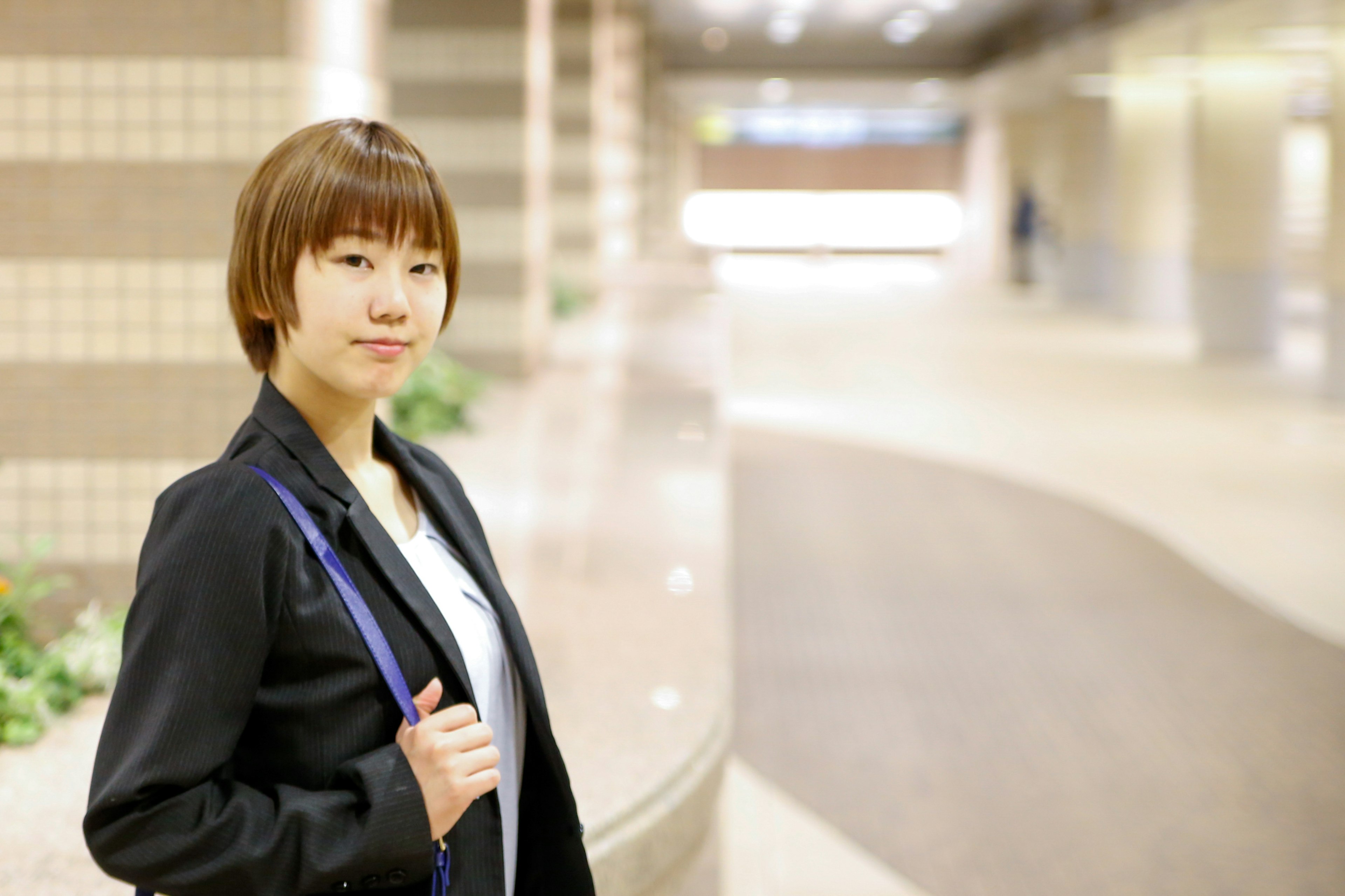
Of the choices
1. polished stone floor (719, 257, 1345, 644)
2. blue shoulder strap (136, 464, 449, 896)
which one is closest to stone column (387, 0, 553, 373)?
polished stone floor (719, 257, 1345, 644)

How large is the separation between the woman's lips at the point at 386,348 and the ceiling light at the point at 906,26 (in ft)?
73.6

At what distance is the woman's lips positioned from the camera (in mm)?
1305

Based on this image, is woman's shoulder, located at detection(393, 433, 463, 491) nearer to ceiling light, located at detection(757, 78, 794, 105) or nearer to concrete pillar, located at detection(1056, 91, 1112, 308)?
concrete pillar, located at detection(1056, 91, 1112, 308)

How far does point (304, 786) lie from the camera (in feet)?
4.17

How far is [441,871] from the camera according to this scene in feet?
4.37

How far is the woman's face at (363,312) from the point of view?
1.28 meters

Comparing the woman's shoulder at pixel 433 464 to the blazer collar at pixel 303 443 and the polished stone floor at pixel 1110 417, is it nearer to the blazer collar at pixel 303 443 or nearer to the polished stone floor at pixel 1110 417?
the blazer collar at pixel 303 443

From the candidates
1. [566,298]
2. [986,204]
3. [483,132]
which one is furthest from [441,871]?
[986,204]

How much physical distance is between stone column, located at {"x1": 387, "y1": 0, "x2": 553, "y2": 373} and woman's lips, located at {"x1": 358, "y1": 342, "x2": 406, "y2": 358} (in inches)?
290

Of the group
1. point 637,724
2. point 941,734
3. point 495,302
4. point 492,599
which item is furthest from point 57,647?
point 495,302

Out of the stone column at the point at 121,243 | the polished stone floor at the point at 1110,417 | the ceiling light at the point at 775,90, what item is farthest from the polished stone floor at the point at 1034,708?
the ceiling light at the point at 775,90

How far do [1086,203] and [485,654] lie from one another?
23.3 metres

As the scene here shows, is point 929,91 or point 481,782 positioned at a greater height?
point 929,91

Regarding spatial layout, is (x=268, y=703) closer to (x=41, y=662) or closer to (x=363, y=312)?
(x=363, y=312)
